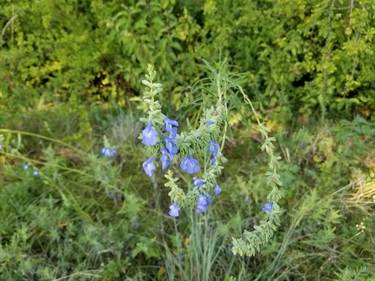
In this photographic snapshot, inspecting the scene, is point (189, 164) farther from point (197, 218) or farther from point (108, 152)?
point (108, 152)

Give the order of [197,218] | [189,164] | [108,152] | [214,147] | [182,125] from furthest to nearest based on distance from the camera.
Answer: [182,125] < [108,152] < [197,218] < [214,147] < [189,164]

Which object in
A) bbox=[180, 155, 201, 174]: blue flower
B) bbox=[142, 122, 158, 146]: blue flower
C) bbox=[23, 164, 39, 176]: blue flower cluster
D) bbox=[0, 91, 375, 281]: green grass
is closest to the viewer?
bbox=[142, 122, 158, 146]: blue flower

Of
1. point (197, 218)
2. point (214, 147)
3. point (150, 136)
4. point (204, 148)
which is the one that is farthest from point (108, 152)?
point (150, 136)

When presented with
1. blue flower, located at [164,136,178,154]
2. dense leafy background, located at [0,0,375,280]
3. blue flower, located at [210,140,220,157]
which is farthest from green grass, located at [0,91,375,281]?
blue flower, located at [164,136,178,154]

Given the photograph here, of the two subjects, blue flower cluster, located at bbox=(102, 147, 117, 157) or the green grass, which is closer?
the green grass

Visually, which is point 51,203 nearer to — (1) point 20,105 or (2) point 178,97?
(1) point 20,105

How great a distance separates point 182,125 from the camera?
2904mm

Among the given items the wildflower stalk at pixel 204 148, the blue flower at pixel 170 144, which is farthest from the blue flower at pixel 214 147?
the blue flower at pixel 170 144

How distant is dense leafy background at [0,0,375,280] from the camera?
2139 millimetres

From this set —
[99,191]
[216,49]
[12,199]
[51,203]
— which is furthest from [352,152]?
[12,199]

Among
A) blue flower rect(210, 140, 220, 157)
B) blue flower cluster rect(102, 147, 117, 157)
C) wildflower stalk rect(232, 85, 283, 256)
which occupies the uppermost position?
blue flower rect(210, 140, 220, 157)

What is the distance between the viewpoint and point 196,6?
9.27 feet

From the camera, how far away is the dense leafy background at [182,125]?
84.2 inches

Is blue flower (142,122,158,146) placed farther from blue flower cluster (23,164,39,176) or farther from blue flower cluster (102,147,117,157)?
blue flower cluster (23,164,39,176)
